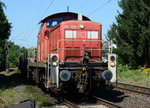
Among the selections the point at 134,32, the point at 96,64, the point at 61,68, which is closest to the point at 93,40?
the point at 96,64

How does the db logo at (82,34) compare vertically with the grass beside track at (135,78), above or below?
above

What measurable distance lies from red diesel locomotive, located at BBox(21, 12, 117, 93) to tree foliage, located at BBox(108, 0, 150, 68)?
988 cm

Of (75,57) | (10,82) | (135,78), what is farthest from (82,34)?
(135,78)

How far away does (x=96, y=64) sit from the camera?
7477 mm

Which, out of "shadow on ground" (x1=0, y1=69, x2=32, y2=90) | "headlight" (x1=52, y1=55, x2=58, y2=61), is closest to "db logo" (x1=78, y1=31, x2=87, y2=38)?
"headlight" (x1=52, y1=55, x2=58, y2=61)

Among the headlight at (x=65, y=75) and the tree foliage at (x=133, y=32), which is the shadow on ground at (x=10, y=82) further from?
the tree foliage at (x=133, y=32)

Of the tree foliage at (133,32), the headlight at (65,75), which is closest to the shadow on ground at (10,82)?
the headlight at (65,75)

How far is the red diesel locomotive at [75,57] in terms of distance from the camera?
22.9 ft

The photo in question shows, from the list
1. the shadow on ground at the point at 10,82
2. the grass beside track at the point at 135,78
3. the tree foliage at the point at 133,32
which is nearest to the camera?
the shadow on ground at the point at 10,82

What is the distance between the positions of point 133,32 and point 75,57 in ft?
36.4

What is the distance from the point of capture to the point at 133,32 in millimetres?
17672

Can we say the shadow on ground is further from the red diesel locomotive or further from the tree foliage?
the tree foliage

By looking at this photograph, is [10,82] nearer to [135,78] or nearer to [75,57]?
[75,57]

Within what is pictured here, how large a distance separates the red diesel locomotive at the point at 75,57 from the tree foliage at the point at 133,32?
389 inches
